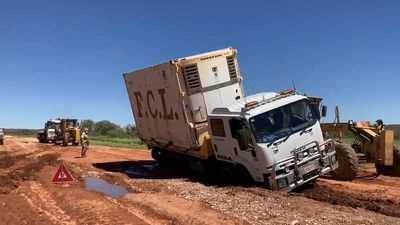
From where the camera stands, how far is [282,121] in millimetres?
14812

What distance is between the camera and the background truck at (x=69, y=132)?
159 ft

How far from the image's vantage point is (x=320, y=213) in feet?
35.9

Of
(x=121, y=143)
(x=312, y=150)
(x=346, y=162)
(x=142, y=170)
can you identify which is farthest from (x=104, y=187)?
(x=121, y=143)

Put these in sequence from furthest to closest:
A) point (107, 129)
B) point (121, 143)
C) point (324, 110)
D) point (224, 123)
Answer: point (107, 129) → point (121, 143) → point (224, 123) → point (324, 110)

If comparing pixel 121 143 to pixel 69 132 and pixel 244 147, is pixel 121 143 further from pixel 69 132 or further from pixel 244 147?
pixel 244 147

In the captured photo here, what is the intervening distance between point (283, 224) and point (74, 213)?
16.0ft

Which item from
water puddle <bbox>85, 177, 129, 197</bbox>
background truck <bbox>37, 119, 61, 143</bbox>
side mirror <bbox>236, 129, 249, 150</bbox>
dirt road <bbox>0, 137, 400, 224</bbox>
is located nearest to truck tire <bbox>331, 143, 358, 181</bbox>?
dirt road <bbox>0, 137, 400, 224</bbox>

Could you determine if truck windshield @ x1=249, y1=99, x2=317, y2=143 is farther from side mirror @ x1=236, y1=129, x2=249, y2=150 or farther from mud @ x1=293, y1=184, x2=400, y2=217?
mud @ x1=293, y1=184, x2=400, y2=217

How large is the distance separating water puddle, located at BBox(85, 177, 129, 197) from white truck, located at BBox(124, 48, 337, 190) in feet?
9.92

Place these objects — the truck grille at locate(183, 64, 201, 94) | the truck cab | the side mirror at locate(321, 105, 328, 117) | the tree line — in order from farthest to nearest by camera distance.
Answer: the tree line → the truck grille at locate(183, 64, 201, 94) → the side mirror at locate(321, 105, 328, 117) → the truck cab

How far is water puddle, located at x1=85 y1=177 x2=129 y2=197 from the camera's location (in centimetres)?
1584

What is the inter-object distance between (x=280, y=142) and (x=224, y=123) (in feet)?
7.52

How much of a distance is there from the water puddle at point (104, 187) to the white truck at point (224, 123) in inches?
119

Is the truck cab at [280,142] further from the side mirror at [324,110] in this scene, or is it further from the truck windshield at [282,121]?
the side mirror at [324,110]
